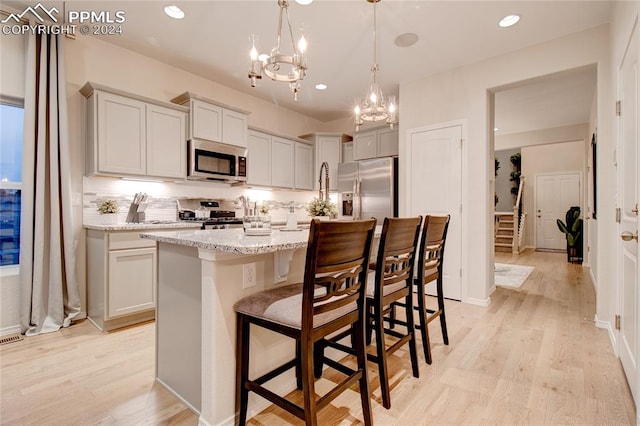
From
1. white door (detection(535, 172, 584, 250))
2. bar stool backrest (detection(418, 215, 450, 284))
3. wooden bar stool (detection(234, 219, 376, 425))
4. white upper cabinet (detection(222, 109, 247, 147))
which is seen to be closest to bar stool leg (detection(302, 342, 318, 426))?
wooden bar stool (detection(234, 219, 376, 425))

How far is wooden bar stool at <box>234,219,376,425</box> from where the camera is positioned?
1.22m

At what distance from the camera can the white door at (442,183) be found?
3766mm

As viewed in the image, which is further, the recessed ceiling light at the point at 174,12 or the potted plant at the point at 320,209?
the recessed ceiling light at the point at 174,12

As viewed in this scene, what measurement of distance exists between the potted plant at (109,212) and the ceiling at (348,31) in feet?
5.70

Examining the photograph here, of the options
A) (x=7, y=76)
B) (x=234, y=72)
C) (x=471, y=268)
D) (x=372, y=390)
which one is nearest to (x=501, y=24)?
(x=471, y=268)

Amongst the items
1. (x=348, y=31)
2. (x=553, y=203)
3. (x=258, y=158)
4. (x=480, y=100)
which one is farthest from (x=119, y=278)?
(x=553, y=203)

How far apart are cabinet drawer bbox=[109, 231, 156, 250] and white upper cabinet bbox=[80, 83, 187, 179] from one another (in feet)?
2.30

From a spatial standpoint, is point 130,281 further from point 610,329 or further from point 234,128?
point 610,329

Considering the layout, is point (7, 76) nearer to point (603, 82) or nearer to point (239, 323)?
point (239, 323)

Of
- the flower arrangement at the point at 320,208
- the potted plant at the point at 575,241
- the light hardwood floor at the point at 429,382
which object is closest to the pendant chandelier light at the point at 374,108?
the flower arrangement at the point at 320,208

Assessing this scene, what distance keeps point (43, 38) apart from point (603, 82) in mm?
5108

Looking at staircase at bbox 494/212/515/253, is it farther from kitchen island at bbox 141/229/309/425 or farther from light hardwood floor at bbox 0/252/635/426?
kitchen island at bbox 141/229/309/425

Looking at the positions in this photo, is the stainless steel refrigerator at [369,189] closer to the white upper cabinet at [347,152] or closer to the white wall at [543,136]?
the white upper cabinet at [347,152]

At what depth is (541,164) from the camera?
28.7 feet
